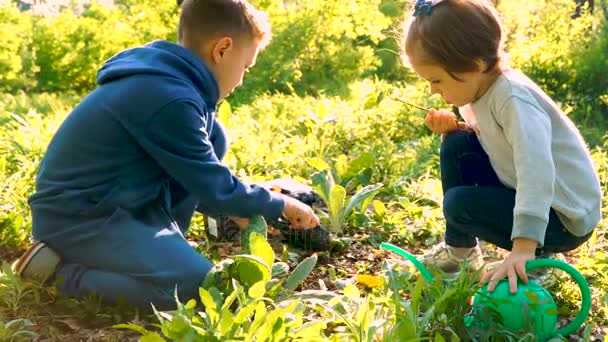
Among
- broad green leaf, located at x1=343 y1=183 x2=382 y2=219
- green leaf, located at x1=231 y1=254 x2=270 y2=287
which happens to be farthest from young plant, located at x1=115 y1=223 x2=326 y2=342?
broad green leaf, located at x1=343 y1=183 x2=382 y2=219

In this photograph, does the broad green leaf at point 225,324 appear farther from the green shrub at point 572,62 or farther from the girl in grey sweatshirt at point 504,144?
the green shrub at point 572,62

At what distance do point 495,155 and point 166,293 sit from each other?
1110 millimetres

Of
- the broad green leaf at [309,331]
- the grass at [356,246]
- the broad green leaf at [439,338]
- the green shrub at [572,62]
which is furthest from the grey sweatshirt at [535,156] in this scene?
the green shrub at [572,62]

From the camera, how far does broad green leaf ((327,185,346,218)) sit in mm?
3020

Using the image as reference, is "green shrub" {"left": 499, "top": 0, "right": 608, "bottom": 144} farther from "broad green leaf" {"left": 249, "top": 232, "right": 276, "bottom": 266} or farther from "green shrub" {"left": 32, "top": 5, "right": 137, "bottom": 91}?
"green shrub" {"left": 32, "top": 5, "right": 137, "bottom": 91}

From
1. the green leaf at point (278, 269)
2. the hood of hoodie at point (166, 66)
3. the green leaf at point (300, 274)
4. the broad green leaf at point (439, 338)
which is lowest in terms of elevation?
the green leaf at point (300, 274)

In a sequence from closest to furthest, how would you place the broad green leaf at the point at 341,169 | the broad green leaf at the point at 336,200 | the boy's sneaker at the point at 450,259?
the boy's sneaker at the point at 450,259 → the broad green leaf at the point at 336,200 → the broad green leaf at the point at 341,169

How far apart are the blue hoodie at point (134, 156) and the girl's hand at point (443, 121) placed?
70cm

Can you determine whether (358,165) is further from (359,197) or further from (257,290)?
(257,290)

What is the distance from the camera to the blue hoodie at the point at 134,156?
7.49 feet

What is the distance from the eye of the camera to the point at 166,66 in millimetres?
2379

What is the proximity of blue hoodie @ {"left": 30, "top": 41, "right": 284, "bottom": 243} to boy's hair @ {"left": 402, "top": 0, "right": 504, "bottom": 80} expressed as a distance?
2.28 feet

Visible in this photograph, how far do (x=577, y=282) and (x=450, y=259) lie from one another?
0.62m

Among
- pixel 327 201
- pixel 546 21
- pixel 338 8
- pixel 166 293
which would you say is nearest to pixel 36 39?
pixel 338 8
